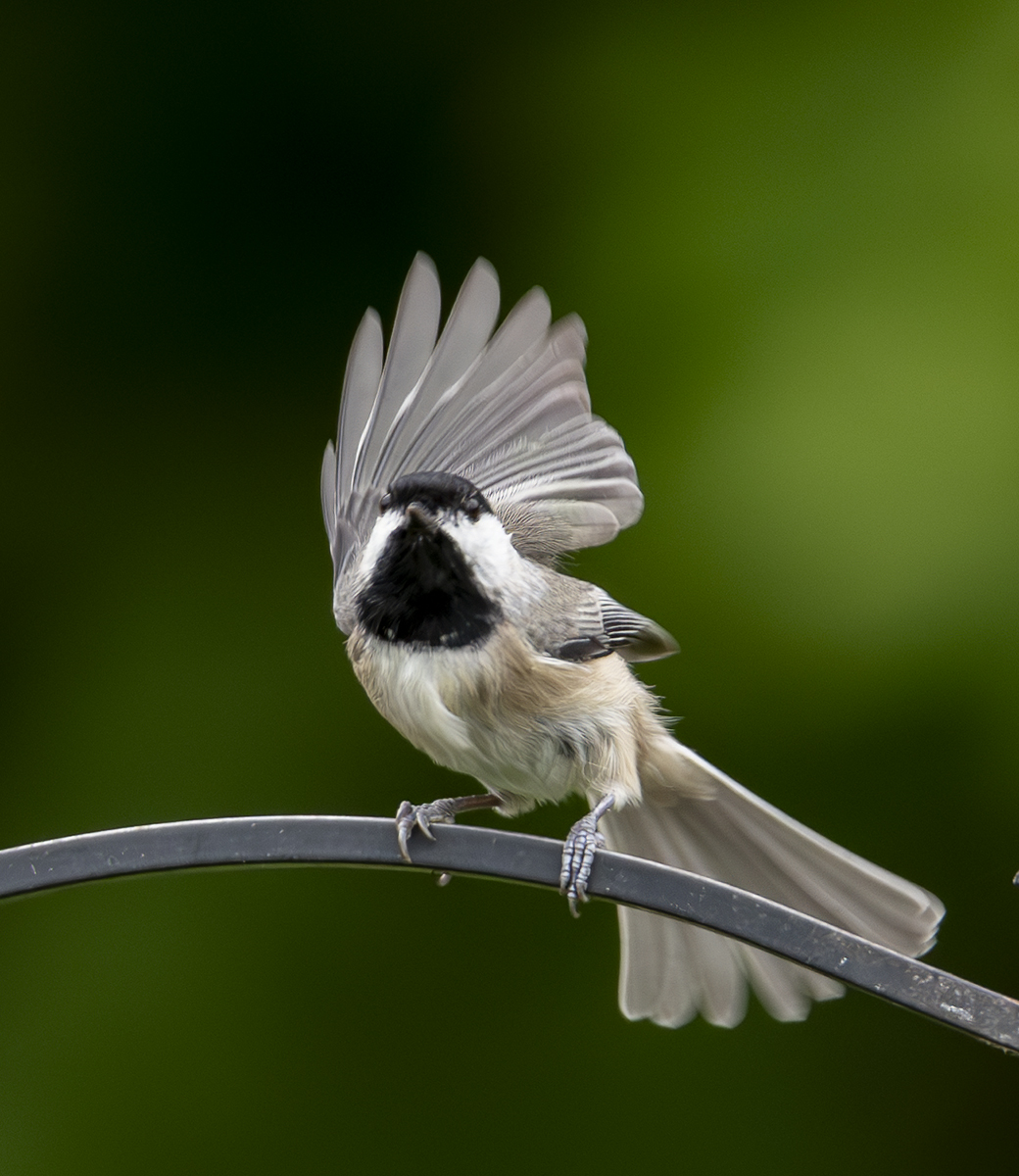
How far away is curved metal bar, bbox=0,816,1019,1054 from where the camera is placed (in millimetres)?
1072

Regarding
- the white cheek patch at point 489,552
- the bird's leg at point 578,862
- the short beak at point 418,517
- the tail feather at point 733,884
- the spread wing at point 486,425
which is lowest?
the tail feather at point 733,884

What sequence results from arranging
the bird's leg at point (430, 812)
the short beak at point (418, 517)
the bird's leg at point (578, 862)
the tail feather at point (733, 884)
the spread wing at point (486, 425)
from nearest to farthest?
the bird's leg at point (430, 812) < the bird's leg at point (578, 862) < the short beak at point (418, 517) < the tail feather at point (733, 884) < the spread wing at point (486, 425)

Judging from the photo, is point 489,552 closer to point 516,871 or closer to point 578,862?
point 578,862

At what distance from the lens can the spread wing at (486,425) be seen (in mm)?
1854

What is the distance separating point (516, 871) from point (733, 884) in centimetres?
69

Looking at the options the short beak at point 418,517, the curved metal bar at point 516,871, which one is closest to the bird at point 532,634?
the short beak at point 418,517

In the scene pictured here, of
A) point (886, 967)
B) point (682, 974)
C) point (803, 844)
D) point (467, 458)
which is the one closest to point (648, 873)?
point (886, 967)

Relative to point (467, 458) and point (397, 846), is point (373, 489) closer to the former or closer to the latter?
point (467, 458)

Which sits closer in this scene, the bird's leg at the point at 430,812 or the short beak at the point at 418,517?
the bird's leg at the point at 430,812

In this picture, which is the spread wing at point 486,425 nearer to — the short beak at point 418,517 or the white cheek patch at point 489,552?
the white cheek patch at point 489,552

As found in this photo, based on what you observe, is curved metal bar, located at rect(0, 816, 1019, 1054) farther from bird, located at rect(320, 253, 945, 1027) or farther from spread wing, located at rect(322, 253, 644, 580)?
spread wing, located at rect(322, 253, 644, 580)

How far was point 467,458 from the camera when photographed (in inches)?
77.2

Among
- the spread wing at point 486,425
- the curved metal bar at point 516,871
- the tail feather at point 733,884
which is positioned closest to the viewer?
the curved metal bar at point 516,871

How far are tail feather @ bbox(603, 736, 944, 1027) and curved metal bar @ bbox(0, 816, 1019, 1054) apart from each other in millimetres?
556
